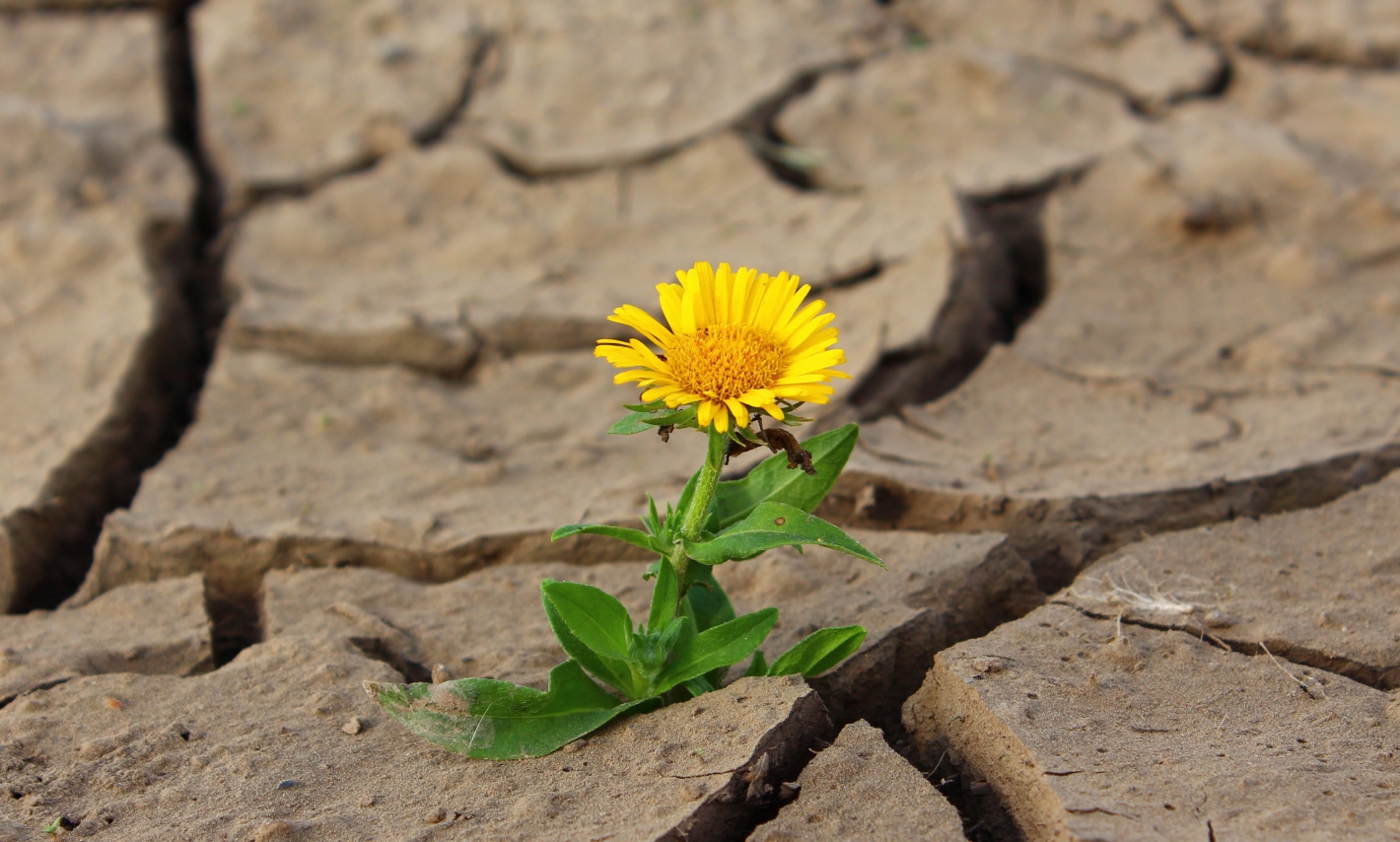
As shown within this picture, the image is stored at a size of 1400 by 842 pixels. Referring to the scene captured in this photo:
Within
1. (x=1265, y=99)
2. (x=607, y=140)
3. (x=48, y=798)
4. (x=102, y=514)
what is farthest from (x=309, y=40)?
(x=1265, y=99)

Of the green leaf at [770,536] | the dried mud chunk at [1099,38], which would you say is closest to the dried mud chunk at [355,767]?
the green leaf at [770,536]

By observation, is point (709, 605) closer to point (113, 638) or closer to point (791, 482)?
point (791, 482)

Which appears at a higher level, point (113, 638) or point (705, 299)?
point (705, 299)

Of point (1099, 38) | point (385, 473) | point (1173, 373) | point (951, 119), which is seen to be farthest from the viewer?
point (1099, 38)

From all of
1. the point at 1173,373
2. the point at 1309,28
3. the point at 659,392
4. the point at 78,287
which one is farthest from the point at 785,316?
the point at 1309,28

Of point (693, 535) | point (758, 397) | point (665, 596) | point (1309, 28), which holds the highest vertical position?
point (1309, 28)

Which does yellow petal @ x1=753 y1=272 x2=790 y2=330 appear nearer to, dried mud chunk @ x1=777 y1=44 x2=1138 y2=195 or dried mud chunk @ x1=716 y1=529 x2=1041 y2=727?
dried mud chunk @ x1=716 y1=529 x2=1041 y2=727

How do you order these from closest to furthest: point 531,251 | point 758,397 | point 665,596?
point 758,397, point 665,596, point 531,251

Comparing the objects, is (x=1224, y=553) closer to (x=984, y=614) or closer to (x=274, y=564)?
(x=984, y=614)
